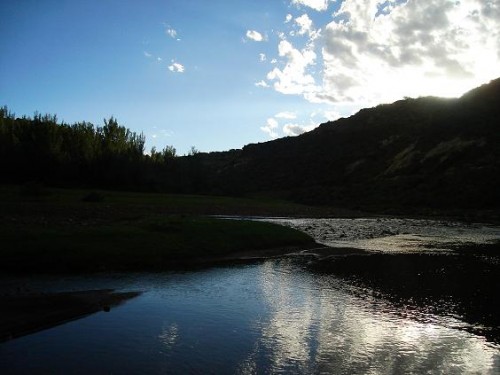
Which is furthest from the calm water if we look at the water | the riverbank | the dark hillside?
the dark hillside

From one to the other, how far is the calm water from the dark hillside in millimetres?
82833

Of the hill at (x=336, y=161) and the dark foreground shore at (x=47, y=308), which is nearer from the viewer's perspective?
the dark foreground shore at (x=47, y=308)

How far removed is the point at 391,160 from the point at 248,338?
128003 millimetres

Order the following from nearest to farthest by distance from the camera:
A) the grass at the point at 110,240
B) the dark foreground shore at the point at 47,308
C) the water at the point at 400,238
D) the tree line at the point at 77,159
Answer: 1. the dark foreground shore at the point at 47,308
2. the grass at the point at 110,240
3. the water at the point at 400,238
4. the tree line at the point at 77,159

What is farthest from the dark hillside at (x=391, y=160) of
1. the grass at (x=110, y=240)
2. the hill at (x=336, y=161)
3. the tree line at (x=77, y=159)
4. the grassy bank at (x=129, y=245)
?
the grassy bank at (x=129, y=245)

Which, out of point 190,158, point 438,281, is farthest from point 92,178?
point 438,281

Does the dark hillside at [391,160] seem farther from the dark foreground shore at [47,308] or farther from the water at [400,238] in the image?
the dark foreground shore at [47,308]

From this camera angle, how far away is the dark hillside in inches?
3959

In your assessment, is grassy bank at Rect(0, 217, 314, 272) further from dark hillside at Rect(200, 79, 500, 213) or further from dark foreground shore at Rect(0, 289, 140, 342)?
dark hillside at Rect(200, 79, 500, 213)

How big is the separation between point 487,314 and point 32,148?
8525 cm

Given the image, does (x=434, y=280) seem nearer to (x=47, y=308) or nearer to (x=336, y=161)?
(x=47, y=308)

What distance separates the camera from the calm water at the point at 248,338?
12.0 m

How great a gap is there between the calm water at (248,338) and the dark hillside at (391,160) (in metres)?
82.8

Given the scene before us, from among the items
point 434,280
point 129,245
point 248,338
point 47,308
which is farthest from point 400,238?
point 47,308
